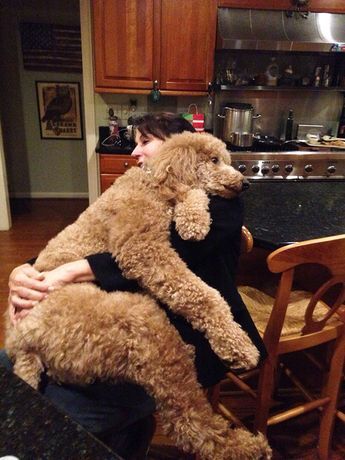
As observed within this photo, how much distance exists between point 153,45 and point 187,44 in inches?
11.2

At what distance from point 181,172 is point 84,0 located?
9.55 feet

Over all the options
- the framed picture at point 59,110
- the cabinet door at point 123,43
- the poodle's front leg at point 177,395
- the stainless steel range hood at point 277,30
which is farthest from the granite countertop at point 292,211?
the framed picture at point 59,110

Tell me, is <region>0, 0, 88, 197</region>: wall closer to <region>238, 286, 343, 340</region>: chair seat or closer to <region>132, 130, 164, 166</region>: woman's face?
<region>132, 130, 164, 166</region>: woman's face

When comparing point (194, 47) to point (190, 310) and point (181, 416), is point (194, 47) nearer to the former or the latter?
point (190, 310)

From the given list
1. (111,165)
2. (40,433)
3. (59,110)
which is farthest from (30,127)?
(40,433)

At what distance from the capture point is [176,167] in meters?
1.00

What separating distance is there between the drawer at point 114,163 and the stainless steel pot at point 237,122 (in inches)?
34.8

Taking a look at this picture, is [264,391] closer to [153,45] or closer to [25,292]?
[25,292]

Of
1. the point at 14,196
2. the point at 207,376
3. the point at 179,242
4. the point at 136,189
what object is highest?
the point at 136,189

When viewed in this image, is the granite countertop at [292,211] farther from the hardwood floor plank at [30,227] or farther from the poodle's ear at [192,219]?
the hardwood floor plank at [30,227]

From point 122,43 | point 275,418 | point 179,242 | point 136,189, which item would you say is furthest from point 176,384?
point 122,43

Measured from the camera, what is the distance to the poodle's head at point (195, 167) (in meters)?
1.01

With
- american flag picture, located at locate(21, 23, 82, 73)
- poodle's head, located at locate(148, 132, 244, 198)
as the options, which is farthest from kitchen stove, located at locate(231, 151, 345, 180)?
american flag picture, located at locate(21, 23, 82, 73)

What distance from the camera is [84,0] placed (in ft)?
10.4
